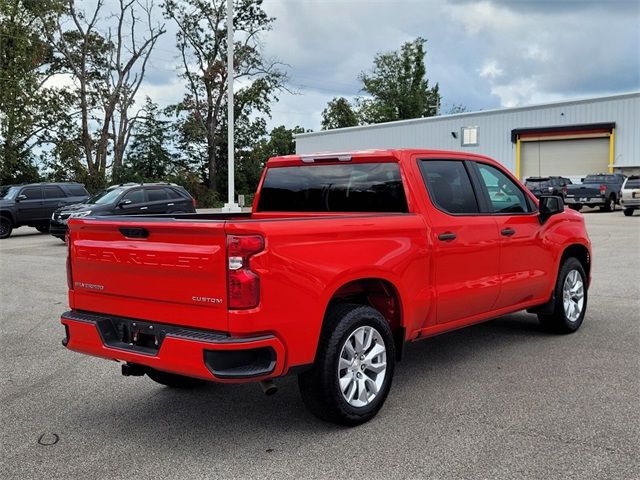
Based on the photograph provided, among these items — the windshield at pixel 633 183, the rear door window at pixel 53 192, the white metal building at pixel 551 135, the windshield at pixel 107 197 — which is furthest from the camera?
the white metal building at pixel 551 135

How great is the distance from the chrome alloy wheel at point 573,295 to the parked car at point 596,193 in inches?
964

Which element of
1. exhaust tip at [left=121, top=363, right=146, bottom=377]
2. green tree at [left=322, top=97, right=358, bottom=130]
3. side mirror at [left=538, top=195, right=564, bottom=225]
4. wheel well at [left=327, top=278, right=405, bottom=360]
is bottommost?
exhaust tip at [left=121, top=363, right=146, bottom=377]

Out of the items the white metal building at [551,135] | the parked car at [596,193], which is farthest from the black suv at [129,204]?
the parked car at [596,193]

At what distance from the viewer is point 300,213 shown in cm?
571

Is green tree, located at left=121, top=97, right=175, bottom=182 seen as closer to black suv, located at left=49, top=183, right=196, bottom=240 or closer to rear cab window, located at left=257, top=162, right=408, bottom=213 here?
black suv, located at left=49, top=183, right=196, bottom=240

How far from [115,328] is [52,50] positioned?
44.4 meters

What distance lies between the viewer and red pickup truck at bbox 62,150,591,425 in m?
3.72

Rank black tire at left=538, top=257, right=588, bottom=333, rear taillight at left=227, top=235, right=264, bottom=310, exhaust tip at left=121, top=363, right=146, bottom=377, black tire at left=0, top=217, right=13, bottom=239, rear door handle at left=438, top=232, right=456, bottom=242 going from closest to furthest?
rear taillight at left=227, top=235, right=264, bottom=310 → exhaust tip at left=121, top=363, right=146, bottom=377 → rear door handle at left=438, top=232, right=456, bottom=242 → black tire at left=538, top=257, right=588, bottom=333 → black tire at left=0, top=217, right=13, bottom=239

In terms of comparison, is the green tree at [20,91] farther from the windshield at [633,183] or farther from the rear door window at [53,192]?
the windshield at [633,183]

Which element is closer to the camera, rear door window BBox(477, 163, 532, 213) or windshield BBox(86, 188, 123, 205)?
rear door window BBox(477, 163, 532, 213)

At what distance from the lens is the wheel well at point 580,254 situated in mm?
6852

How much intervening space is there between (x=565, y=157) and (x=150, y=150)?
98.4 ft

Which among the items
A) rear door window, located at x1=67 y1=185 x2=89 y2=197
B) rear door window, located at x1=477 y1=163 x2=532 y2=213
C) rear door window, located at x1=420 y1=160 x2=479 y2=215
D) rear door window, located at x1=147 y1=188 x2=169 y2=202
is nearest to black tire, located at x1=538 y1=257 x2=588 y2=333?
rear door window, located at x1=477 y1=163 x2=532 y2=213

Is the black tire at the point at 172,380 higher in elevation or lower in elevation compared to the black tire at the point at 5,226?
lower
